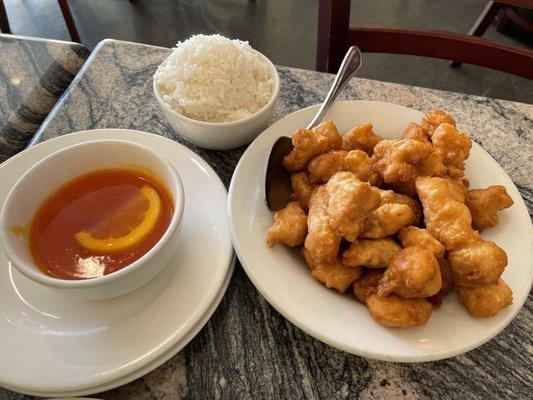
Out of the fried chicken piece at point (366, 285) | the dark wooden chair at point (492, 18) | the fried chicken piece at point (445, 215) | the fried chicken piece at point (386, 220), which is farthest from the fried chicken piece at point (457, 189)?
the dark wooden chair at point (492, 18)

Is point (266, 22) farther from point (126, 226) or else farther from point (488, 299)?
point (488, 299)

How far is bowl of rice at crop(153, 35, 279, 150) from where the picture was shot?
1095mm

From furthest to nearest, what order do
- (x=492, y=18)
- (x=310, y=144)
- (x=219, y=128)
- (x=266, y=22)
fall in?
(x=266, y=22) → (x=492, y=18) → (x=219, y=128) → (x=310, y=144)

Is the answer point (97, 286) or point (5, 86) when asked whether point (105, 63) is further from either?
point (97, 286)

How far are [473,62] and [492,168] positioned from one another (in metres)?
0.62

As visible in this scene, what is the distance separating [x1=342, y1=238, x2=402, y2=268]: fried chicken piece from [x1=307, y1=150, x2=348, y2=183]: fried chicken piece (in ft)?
0.62

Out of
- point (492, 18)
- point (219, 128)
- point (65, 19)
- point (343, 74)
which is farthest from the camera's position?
point (65, 19)

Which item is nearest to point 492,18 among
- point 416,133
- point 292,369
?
point 416,133

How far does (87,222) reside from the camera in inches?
33.2

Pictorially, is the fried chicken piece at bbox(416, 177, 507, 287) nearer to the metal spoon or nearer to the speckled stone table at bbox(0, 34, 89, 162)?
the metal spoon

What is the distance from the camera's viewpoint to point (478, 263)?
2.49 ft

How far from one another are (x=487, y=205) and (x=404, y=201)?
0.16 metres

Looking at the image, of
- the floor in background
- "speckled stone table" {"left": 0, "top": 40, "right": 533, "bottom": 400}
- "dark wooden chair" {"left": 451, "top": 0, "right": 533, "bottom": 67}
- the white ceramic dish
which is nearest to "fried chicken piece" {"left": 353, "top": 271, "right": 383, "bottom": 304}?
"speckled stone table" {"left": 0, "top": 40, "right": 533, "bottom": 400}

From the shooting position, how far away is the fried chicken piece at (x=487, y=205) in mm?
872
